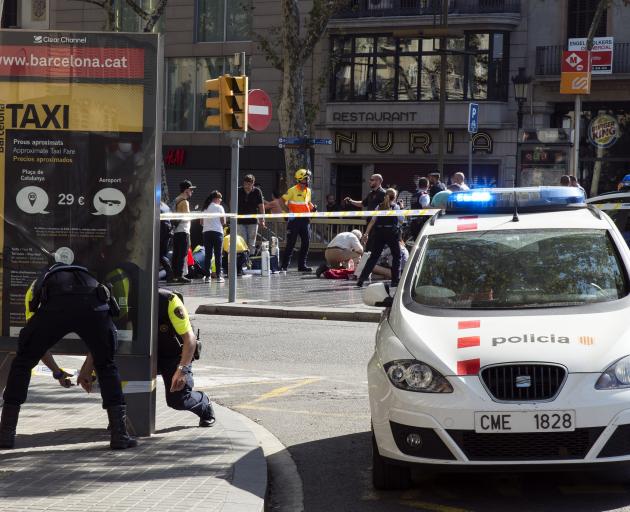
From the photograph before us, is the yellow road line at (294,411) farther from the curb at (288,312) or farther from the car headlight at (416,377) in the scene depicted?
the curb at (288,312)

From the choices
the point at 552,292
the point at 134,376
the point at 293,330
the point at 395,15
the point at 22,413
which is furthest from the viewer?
the point at 395,15

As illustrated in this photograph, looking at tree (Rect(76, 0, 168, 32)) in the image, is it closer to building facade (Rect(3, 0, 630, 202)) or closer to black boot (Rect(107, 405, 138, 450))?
building facade (Rect(3, 0, 630, 202))

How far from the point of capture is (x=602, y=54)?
38406 millimetres

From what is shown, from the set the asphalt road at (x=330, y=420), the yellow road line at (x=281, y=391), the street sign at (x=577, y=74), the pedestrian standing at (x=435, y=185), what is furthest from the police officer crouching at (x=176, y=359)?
the street sign at (x=577, y=74)

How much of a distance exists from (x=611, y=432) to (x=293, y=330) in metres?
9.45

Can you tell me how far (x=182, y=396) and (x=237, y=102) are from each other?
374 inches

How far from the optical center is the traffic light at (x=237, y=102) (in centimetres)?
1703

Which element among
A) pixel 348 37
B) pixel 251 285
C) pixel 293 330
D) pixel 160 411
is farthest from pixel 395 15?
pixel 160 411

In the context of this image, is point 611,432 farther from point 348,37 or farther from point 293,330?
point 348,37

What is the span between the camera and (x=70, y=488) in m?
6.36

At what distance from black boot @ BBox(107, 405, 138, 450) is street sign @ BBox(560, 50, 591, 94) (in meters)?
25.0

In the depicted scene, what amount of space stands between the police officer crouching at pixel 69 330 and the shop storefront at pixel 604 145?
111 feet

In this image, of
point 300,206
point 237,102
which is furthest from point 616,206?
point 300,206

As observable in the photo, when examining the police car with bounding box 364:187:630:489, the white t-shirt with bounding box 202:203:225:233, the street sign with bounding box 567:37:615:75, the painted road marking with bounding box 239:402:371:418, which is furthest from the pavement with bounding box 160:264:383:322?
the street sign with bounding box 567:37:615:75
